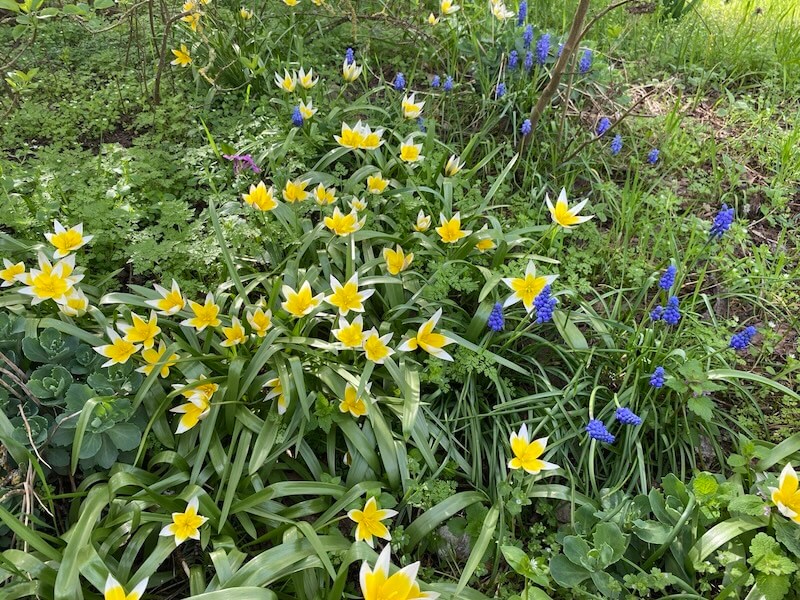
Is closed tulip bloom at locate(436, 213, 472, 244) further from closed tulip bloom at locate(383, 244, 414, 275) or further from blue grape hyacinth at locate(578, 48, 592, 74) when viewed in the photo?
blue grape hyacinth at locate(578, 48, 592, 74)

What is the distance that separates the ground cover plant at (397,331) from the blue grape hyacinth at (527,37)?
2 cm

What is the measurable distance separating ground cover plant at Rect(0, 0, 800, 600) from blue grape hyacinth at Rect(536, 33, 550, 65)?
10 millimetres

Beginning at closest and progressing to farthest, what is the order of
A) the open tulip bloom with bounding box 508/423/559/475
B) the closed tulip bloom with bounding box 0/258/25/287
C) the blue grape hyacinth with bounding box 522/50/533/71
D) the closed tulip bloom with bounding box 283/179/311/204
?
the open tulip bloom with bounding box 508/423/559/475 → the closed tulip bloom with bounding box 0/258/25/287 → the closed tulip bloom with bounding box 283/179/311/204 → the blue grape hyacinth with bounding box 522/50/533/71

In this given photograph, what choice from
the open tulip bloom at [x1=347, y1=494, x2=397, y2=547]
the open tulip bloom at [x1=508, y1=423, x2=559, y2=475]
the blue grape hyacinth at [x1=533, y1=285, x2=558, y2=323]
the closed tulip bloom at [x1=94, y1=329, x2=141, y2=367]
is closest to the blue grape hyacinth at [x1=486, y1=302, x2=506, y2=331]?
the blue grape hyacinth at [x1=533, y1=285, x2=558, y2=323]

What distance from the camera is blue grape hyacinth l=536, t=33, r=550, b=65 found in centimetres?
285

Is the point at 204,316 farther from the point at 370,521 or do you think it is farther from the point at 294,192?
the point at 370,521

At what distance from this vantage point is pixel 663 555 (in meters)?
1.69

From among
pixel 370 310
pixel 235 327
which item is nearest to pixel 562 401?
pixel 370 310

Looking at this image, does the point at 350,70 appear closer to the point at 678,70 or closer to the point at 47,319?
the point at 47,319

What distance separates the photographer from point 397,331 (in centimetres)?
215

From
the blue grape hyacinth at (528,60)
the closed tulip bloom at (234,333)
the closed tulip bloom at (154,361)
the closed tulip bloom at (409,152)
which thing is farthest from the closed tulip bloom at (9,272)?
the blue grape hyacinth at (528,60)

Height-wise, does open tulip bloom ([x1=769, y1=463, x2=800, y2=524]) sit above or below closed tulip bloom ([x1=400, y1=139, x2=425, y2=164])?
below

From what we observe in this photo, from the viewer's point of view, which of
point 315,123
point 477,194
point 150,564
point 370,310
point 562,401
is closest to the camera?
point 150,564

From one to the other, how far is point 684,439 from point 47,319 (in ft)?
7.21
